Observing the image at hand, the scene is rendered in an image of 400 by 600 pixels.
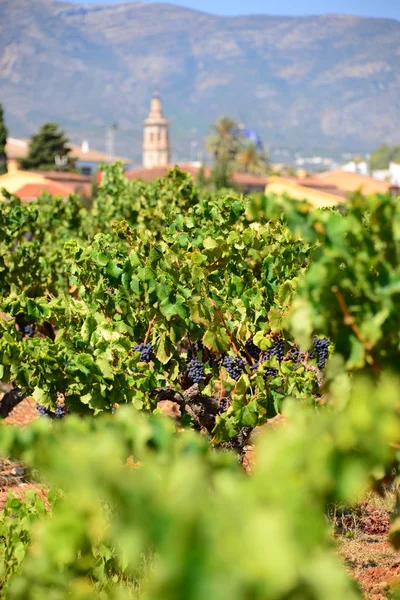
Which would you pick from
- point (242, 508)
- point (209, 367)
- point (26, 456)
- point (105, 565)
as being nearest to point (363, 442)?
point (242, 508)

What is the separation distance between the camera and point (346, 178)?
96.8m

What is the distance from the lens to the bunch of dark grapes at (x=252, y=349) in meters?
8.47

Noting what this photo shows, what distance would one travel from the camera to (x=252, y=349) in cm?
855

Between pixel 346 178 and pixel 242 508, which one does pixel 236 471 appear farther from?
pixel 346 178

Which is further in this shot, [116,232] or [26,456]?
[116,232]

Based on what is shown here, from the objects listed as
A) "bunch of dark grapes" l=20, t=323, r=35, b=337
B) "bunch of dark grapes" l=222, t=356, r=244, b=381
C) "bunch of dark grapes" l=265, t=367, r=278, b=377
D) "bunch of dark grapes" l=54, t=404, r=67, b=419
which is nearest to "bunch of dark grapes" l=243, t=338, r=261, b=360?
"bunch of dark grapes" l=222, t=356, r=244, b=381

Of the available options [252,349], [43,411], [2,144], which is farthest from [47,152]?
[252,349]

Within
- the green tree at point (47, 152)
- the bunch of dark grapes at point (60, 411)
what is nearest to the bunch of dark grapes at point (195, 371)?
the bunch of dark grapes at point (60, 411)

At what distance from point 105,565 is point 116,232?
6.22 metres

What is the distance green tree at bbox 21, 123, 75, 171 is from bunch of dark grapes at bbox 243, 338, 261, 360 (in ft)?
242

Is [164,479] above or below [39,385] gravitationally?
above

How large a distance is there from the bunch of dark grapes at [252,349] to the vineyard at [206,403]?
0.07 feet

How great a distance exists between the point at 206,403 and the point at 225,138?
10029 centimetres

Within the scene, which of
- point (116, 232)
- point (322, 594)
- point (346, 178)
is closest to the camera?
point (322, 594)
